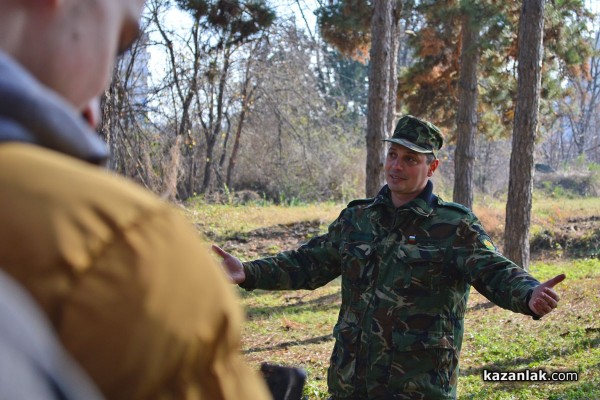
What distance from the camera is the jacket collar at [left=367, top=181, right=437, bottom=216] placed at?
3.86 meters

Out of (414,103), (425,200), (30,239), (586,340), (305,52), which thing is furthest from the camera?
(305,52)

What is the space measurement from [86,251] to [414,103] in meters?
18.0

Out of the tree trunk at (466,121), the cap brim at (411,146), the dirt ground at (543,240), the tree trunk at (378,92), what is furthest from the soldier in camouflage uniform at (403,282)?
the dirt ground at (543,240)

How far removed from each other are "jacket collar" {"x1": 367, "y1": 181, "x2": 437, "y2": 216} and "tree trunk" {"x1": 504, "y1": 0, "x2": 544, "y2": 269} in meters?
8.49

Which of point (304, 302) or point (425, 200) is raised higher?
point (425, 200)

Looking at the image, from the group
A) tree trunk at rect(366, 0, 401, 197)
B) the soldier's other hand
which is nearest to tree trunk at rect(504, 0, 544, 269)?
tree trunk at rect(366, 0, 401, 197)

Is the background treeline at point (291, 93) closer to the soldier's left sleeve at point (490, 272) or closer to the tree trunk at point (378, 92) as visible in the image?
the tree trunk at point (378, 92)

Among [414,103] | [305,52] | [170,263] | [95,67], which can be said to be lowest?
[170,263]

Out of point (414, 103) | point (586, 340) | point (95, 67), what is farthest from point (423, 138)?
point (414, 103)

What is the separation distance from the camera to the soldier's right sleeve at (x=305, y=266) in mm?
3951

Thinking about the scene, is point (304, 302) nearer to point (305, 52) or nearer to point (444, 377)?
point (444, 377)

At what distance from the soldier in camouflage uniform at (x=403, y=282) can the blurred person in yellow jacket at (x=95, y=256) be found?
2.80 m

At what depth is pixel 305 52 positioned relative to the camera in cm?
2312

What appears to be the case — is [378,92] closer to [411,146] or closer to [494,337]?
[494,337]
